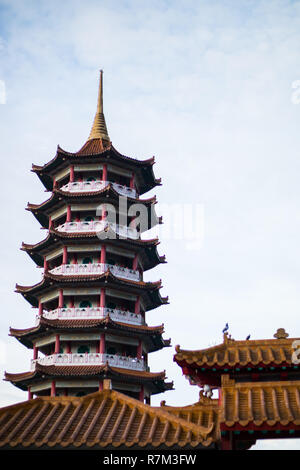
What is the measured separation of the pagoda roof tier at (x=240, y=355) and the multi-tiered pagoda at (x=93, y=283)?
1841cm

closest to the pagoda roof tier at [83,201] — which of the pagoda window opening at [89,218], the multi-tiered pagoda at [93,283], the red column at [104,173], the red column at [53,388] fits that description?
the multi-tiered pagoda at [93,283]

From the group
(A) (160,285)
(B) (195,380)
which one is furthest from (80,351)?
(B) (195,380)

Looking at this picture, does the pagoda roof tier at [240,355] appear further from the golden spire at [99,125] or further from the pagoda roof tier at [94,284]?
the golden spire at [99,125]

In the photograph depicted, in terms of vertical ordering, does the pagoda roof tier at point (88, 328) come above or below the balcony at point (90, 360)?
above

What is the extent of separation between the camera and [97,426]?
12.4 m

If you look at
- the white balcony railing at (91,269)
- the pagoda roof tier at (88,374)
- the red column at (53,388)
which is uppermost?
the white balcony railing at (91,269)

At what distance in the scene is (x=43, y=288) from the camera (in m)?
37.1

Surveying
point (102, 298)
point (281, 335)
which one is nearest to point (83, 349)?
point (102, 298)

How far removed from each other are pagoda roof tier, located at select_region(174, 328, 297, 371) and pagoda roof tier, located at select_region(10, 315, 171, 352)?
1944 cm

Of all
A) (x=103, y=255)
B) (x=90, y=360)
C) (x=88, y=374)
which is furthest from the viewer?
(x=103, y=255)

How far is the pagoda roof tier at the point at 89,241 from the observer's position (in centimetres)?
3634

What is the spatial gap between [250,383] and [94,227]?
2513 cm

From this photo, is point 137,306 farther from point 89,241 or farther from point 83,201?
point 83,201

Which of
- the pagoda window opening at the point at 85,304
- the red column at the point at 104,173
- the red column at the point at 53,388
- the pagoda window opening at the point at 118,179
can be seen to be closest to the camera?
the red column at the point at 53,388
